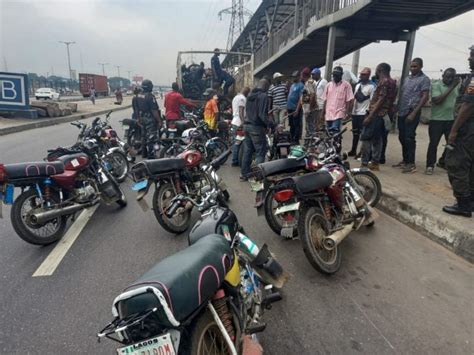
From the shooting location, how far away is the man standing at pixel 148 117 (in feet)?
26.2

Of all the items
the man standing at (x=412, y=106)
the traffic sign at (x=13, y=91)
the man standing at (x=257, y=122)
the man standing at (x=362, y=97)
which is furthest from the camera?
the traffic sign at (x=13, y=91)

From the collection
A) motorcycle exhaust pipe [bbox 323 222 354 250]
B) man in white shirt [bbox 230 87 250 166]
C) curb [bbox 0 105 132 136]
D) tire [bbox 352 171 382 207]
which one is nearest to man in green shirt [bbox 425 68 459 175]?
tire [bbox 352 171 382 207]

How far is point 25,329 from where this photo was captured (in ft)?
7.78

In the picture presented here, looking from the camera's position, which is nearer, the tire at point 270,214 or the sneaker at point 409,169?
the tire at point 270,214

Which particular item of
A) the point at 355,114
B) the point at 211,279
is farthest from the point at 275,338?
the point at 355,114

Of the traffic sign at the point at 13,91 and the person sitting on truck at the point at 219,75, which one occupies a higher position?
the person sitting on truck at the point at 219,75

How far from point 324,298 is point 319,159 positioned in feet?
5.30

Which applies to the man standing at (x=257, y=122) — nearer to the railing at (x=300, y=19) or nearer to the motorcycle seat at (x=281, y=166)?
the motorcycle seat at (x=281, y=166)

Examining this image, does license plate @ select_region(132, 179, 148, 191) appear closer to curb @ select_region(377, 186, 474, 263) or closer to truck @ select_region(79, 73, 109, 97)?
curb @ select_region(377, 186, 474, 263)

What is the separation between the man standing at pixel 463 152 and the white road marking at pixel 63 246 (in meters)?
4.52

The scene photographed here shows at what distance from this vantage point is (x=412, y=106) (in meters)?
5.68

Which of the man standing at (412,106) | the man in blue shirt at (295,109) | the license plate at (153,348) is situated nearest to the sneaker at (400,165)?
the man standing at (412,106)

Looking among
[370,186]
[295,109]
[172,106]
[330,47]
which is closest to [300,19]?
[330,47]

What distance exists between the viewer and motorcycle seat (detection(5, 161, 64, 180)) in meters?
3.51
